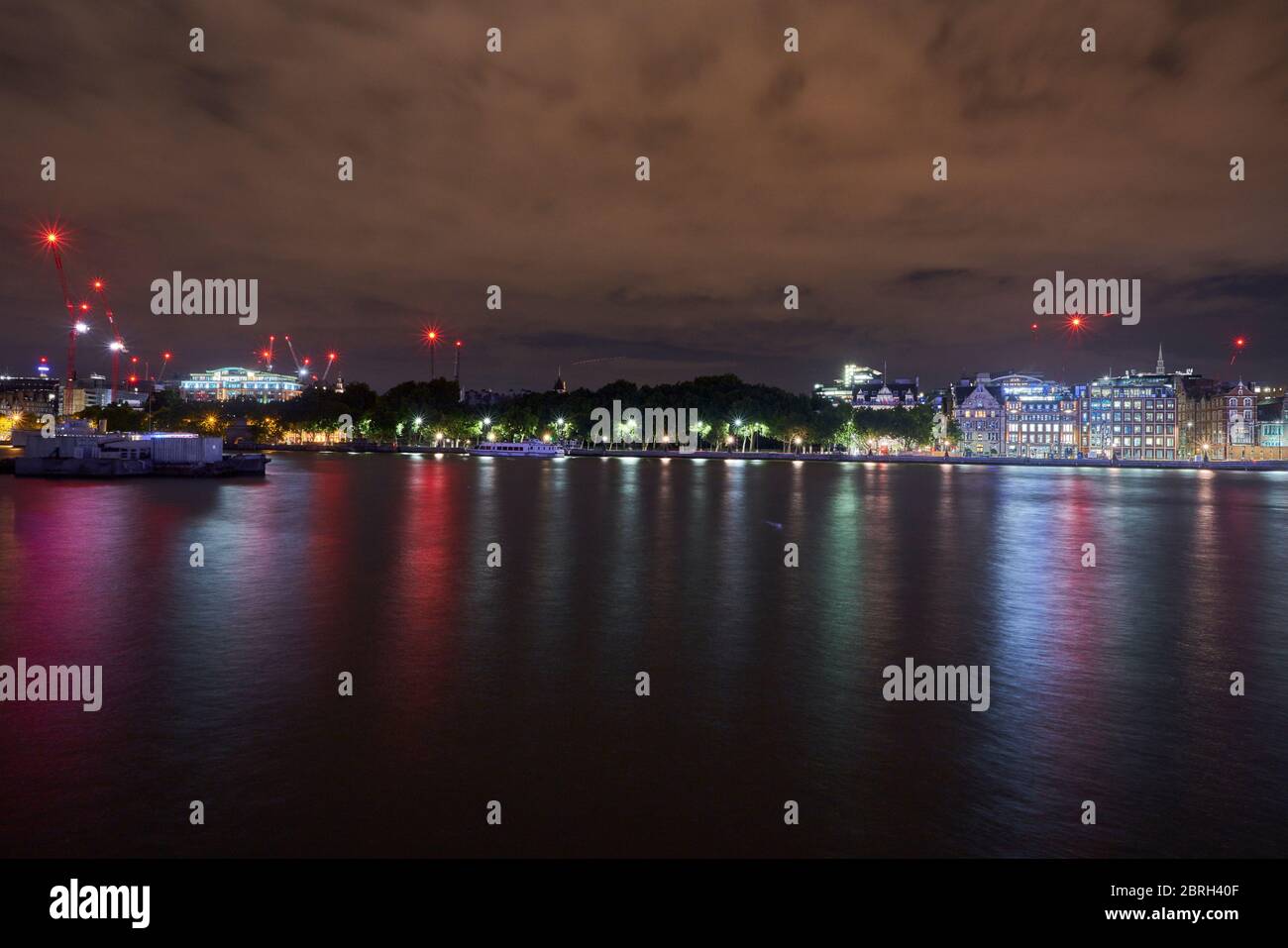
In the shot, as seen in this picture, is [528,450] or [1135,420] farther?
[1135,420]

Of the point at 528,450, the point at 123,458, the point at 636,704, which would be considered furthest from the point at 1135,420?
the point at 636,704

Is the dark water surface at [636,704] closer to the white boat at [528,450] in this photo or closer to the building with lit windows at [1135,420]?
the white boat at [528,450]

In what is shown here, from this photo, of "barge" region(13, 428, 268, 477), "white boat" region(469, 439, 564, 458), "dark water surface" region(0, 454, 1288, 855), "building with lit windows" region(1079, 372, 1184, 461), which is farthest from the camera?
"building with lit windows" region(1079, 372, 1184, 461)

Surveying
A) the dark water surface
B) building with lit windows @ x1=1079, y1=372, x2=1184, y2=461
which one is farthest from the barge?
building with lit windows @ x1=1079, y1=372, x2=1184, y2=461

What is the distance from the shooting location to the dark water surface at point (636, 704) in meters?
9.41

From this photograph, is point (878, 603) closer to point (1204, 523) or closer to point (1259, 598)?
point (1259, 598)

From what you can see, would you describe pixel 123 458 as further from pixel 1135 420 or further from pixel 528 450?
pixel 1135 420

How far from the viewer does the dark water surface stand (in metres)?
9.41

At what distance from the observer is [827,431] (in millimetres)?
185750

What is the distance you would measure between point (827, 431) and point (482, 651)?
576 feet

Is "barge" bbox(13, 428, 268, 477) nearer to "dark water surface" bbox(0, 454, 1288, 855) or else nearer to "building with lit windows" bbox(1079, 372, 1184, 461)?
"dark water surface" bbox(0, 454, 1288, 855)

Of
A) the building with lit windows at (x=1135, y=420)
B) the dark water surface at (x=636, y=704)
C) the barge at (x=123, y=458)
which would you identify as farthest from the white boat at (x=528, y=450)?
the dark water surface at (x=636, y=704)

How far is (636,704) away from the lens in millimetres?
13805

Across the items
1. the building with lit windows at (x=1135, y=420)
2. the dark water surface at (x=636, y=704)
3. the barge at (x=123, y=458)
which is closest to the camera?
the dark water surface at (x=636, y=704)
